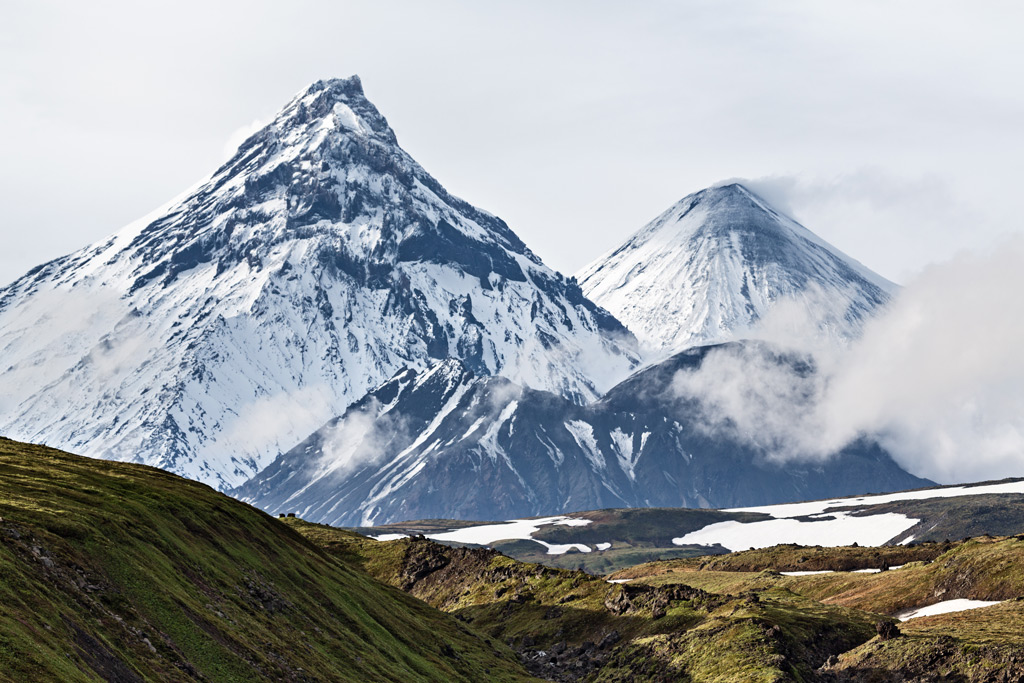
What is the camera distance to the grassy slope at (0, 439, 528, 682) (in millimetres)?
68250

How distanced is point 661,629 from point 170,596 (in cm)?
8612

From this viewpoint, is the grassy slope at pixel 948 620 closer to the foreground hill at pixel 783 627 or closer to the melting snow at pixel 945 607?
the foreground hill at pixel 783 627

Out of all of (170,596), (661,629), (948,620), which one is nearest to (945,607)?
(948,620)

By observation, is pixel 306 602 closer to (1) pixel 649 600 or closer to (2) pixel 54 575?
(2) pixel 54 575

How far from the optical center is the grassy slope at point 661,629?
130750 mm

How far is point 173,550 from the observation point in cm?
9681

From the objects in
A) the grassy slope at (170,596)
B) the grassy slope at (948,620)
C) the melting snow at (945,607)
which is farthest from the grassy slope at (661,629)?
the grassy slope at (170,596)

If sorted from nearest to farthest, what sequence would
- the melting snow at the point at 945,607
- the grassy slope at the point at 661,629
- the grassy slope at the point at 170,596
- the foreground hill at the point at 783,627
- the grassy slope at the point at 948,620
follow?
the grassy slope at the point at 170,596 → the grassy slope at the point at 948,620 → the foreground hill at the point at 783,627 → the grassy slope at the point at 661,629 → the melting snow at the point at 945,607

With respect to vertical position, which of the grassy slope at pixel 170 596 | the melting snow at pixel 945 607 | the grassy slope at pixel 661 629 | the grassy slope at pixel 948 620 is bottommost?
the melting snow at pixel 945 607

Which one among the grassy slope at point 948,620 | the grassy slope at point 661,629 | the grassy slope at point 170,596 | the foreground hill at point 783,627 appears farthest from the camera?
the grassy slope at point 661,629

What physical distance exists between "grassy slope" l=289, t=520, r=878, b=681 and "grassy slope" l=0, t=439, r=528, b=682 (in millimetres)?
17255

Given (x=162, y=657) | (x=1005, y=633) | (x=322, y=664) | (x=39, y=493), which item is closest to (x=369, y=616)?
(x=322, y=664)

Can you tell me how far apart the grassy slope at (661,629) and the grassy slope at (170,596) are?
17255 mm

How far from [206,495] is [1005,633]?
85.4m
